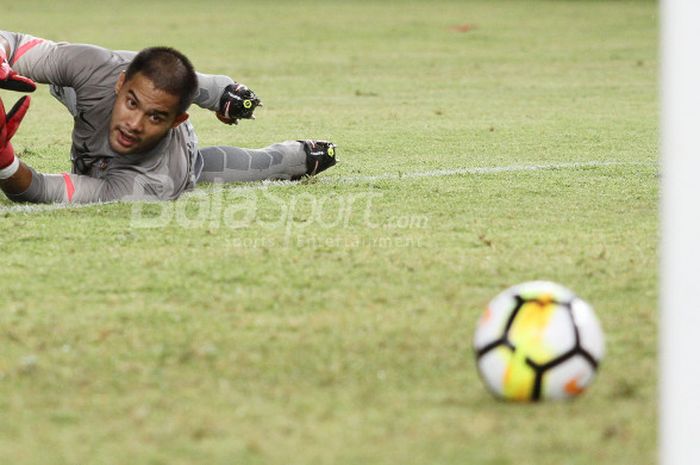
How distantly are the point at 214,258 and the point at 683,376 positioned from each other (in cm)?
308

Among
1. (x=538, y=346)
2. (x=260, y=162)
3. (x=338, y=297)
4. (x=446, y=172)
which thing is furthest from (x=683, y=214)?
(x=446, y=172)

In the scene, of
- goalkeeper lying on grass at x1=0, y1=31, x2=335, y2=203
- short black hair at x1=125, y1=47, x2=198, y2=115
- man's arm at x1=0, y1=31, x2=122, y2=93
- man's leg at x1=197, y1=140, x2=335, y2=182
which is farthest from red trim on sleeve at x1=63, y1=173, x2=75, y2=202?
man's leg at x1=197, y1=140, x2=335, y2=182

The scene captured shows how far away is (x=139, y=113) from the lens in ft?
22.4

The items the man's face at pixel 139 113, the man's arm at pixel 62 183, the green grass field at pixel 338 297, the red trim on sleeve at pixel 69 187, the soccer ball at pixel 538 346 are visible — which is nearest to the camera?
the green grass field at pixel 338 297

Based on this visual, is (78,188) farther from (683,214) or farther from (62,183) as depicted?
(683,214)

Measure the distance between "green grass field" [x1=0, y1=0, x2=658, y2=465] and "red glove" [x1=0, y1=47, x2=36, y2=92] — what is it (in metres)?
0.69

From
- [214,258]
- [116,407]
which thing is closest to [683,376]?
[116,407]

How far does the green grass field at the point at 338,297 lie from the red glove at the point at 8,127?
12.1 inches

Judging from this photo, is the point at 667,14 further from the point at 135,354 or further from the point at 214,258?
the point at 214,258

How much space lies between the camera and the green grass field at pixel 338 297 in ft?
11.6

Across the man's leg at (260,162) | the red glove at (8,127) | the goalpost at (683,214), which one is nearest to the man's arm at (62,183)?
the red glove at (8,127)

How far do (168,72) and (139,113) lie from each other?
284mm

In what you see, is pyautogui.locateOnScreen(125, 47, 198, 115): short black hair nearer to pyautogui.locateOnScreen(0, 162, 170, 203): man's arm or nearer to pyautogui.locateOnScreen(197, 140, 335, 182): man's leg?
pyautogui.locateOnScreen(0, 162, 170, 203): man's arm

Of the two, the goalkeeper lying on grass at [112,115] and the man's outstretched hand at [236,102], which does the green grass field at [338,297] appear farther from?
the man's outstretched hand at [236,102]
